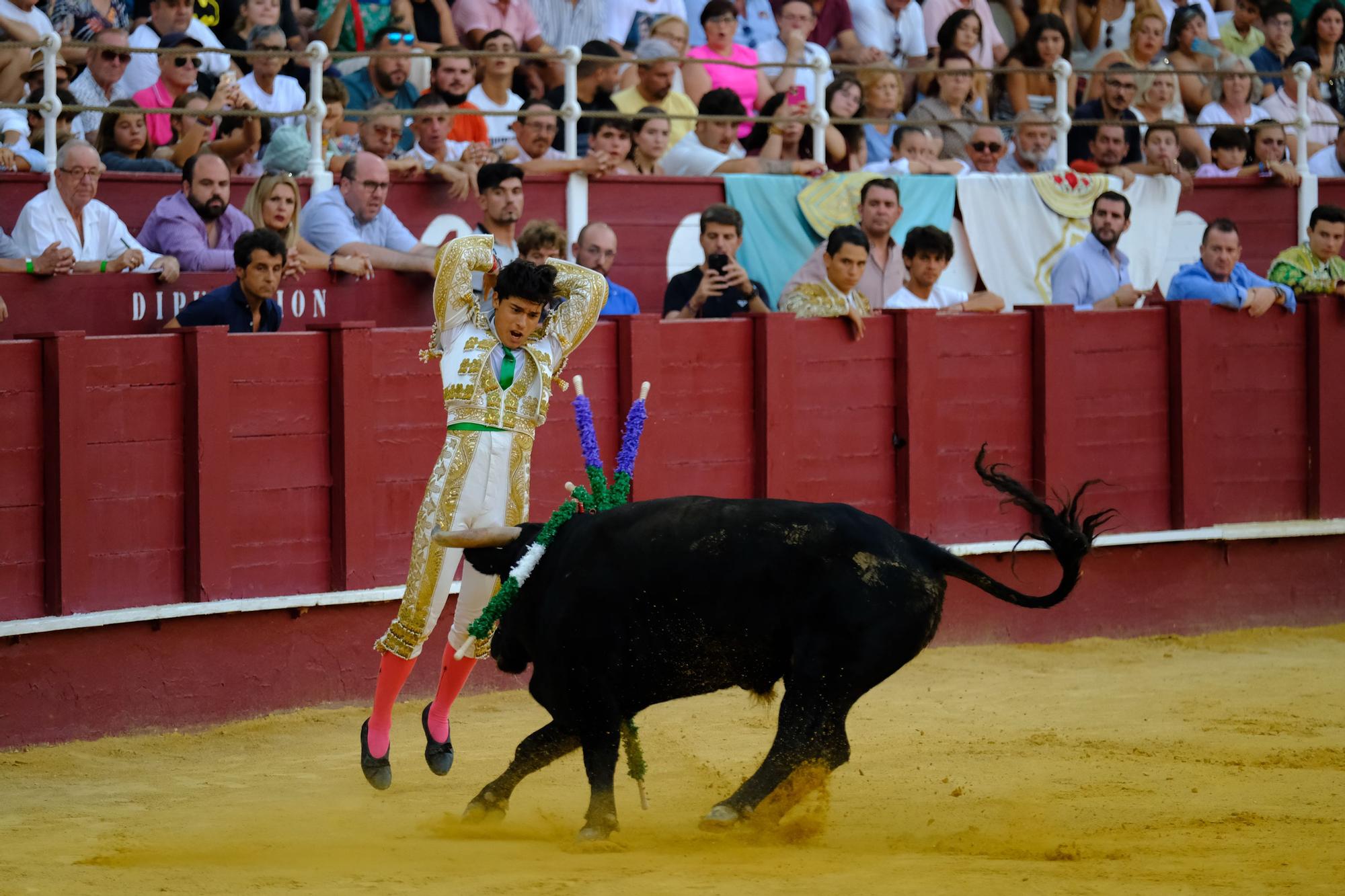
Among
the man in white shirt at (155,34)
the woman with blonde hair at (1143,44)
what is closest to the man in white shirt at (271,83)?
the man in white shirt at (155,34)

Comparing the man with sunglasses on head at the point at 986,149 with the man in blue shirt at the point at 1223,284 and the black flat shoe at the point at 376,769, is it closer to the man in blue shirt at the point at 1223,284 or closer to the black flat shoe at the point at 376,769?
the man in blue shirt at the point at 1223,284

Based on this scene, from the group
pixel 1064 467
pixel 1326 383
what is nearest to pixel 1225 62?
pixel 1326 383

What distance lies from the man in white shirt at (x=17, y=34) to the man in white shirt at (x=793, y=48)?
13.0ft

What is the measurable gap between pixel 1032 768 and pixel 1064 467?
3.07 metres

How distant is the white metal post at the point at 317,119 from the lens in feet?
26.4

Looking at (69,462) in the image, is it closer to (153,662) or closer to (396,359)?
(153,662)

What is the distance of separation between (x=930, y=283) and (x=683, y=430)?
1.42 m

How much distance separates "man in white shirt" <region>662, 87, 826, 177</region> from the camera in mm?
9430

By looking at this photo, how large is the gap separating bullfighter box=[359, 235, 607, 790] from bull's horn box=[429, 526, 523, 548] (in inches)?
21.9

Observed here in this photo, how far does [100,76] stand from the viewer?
822cm

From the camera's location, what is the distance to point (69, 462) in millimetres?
6406

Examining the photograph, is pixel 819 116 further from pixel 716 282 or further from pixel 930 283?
pixel 716 282

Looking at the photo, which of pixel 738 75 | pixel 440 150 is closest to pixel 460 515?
pixel 440 150


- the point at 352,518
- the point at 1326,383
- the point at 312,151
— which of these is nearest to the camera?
the point at 352,518
